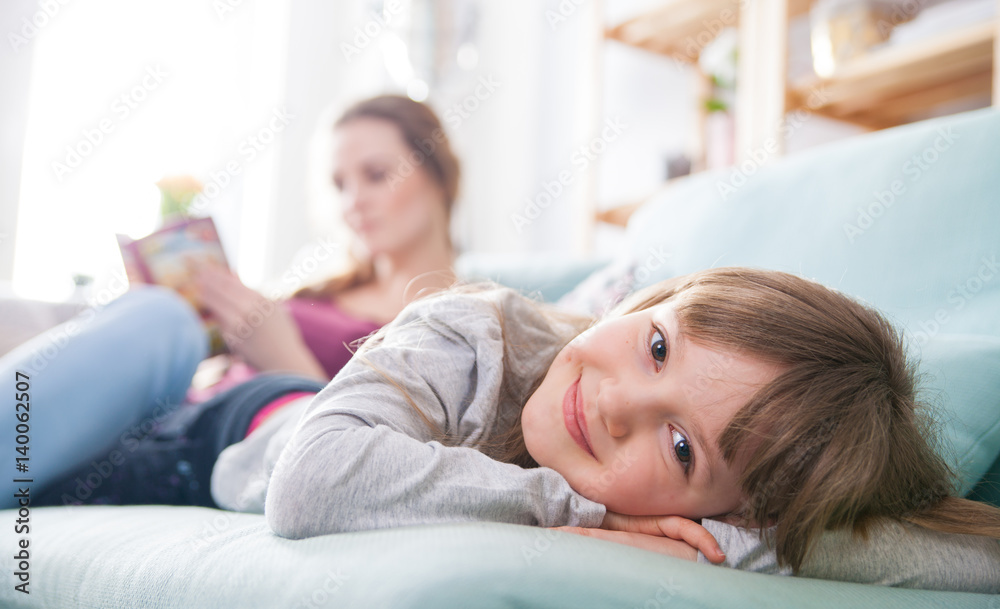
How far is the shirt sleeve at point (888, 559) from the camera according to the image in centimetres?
58

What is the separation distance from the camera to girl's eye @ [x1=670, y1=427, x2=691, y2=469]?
62 centimetres

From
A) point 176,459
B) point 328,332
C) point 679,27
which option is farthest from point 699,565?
point 679,27

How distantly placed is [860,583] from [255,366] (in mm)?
1217

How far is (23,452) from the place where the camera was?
79cm

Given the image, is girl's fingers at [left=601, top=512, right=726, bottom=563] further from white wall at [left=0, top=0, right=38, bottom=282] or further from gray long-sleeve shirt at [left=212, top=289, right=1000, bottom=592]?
white wall at [left=0, top=0, right=38, bottom=282]

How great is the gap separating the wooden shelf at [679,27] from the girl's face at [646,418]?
1.64 metres

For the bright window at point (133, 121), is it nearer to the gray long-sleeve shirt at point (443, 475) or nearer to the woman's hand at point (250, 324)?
the woman's hand at point (250, 324)

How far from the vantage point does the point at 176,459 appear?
0.95 m

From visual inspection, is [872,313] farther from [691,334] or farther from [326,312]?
[326,312]

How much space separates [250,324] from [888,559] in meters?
1.22

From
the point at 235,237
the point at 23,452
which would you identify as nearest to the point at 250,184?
the point at 235,237

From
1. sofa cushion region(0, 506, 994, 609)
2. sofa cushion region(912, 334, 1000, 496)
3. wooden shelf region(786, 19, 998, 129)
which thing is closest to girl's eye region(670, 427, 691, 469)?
sofa cushion region(0, 506, 994, 609)

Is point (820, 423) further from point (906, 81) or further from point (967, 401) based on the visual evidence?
point (906, 81)

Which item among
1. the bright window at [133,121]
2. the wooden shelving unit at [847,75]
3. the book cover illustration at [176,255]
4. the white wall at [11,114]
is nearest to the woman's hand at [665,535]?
the book cover illustration at [176,255]
